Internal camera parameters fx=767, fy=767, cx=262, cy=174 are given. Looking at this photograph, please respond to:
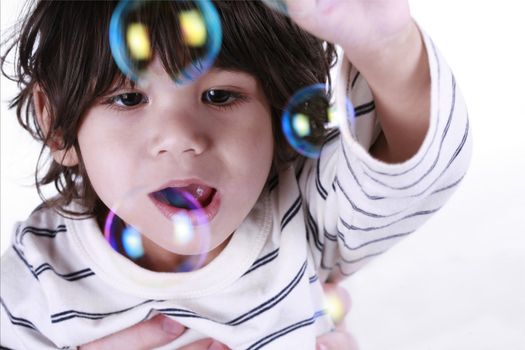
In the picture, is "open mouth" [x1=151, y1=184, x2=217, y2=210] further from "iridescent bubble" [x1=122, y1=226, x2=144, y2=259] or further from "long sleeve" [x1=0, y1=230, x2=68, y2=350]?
"long sleeve" [x1=0, y1=230, x2=68, y2=350]

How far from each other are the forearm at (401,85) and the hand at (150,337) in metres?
0.41

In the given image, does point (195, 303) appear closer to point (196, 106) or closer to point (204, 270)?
point (204, 270)

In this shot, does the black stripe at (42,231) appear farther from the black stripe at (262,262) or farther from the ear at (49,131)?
the black stripe at (262,262)

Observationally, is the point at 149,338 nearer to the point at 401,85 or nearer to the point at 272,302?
the point at 272,302

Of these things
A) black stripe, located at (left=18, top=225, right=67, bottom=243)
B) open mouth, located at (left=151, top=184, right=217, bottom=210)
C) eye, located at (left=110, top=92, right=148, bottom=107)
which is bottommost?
black stripe, located at (left=18, top=225, right=67, bottom=243)

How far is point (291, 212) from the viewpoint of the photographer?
96cm

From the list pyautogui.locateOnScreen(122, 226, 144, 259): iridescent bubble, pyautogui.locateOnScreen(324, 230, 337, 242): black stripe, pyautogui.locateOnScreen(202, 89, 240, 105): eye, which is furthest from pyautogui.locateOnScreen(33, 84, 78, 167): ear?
pyautogui.locateOnScreen(324, 230, 337, 242): black stripe

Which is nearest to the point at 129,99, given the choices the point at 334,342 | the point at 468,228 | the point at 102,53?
the point at 102,53

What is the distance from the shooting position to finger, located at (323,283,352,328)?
1.12 m

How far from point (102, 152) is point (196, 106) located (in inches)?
5.1

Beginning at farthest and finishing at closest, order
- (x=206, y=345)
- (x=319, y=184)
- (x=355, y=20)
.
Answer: (x=206, y=345), (x=319, y=184), (x=355, y=20)

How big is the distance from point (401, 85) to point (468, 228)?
60cm

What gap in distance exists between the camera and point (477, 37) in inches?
54.1

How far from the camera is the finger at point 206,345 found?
99cm
